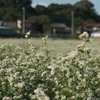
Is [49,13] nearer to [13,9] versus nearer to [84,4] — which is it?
[84,4]

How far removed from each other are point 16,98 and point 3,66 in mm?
1677

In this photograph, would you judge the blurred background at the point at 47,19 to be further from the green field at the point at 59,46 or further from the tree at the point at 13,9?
the green field at the point at 59,46

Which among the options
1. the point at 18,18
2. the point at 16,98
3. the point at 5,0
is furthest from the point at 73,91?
the point at 5,0

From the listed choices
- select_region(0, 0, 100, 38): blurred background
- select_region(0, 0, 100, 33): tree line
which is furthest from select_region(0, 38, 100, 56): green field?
select_region(0, 0, 100, 33): tree line

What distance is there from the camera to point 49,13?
10406 cm

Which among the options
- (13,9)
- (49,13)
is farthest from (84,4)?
(13,9)

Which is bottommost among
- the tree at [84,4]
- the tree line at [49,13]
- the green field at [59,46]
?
the green field at [59,46]

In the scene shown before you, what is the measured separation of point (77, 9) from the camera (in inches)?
4235

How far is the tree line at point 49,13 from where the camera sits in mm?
78312

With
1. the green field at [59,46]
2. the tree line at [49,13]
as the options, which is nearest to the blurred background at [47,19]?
the tree line at [49,13]

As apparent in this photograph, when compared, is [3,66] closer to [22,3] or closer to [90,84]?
[90,84]

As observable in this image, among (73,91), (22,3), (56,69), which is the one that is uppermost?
(22,3)

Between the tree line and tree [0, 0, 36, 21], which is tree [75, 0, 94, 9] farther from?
tree [0, 0, 36, 21]

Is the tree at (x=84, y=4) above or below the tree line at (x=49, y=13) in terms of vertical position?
above
